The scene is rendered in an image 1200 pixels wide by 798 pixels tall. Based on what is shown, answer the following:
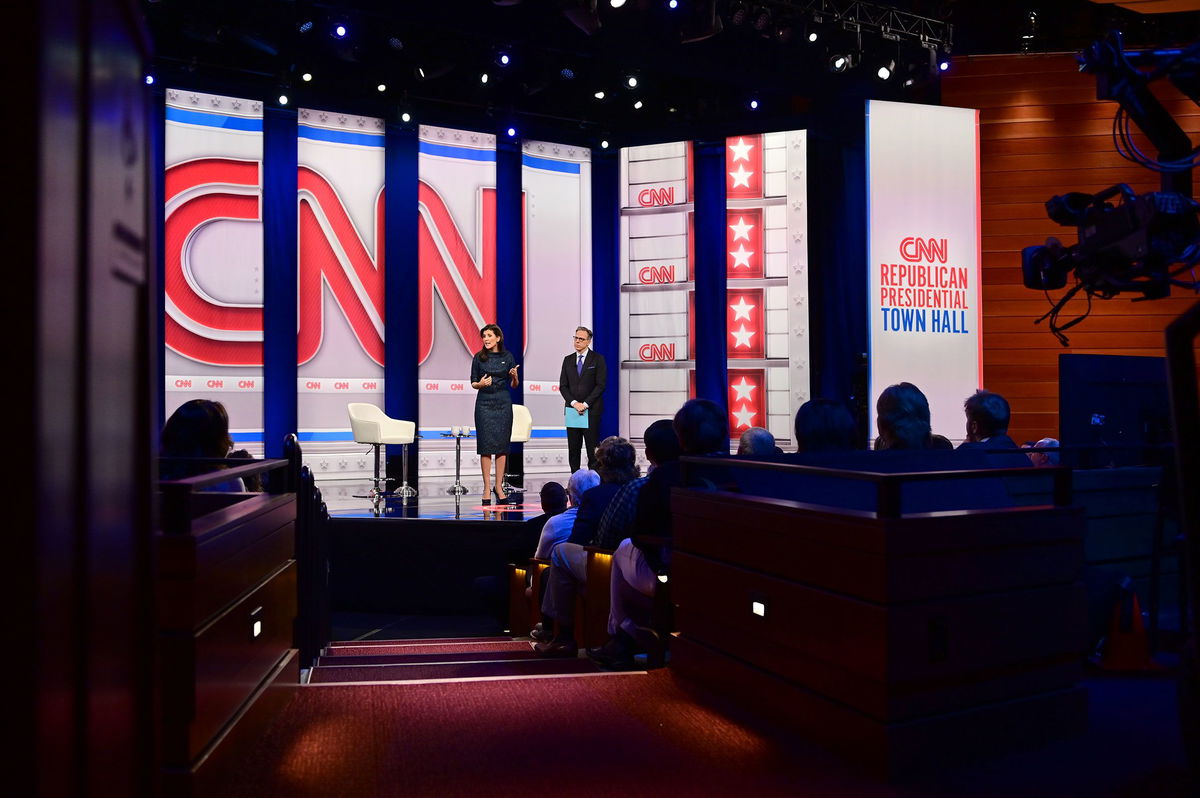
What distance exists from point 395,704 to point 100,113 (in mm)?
1938

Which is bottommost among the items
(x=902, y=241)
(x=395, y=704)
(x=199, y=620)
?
(x=395, y=704)

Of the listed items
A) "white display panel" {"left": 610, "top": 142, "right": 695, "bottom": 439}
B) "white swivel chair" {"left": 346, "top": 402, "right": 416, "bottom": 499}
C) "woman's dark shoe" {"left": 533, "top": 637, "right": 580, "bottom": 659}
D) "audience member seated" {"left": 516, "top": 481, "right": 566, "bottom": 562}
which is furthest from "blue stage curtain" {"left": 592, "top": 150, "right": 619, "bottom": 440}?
"woman's dark shoe" {"left": 533, "top": 637, "right": 580, "bottom": 659}

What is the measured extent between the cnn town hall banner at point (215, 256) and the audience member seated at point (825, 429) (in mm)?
6246

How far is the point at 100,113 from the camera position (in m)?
0.81

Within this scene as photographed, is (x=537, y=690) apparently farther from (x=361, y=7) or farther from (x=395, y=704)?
(x=361, y=7)

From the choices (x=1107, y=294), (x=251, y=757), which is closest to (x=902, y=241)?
(x=1107, y=294)

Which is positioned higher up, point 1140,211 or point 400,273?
point 400,273

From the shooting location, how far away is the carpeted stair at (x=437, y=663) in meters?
3.00

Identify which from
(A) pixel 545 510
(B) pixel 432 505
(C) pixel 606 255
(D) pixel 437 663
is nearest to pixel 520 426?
(B) pixel 432 505

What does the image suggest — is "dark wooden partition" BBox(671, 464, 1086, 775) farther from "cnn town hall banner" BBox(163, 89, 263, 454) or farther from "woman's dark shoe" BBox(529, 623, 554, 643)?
"cnn town hall banner" BBox(163, 89, 263, 454)

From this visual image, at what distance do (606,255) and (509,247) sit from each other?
1.06m

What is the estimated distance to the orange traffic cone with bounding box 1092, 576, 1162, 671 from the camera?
2.80m

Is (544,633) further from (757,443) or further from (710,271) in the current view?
(710,271)

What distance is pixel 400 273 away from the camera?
29.1ft
